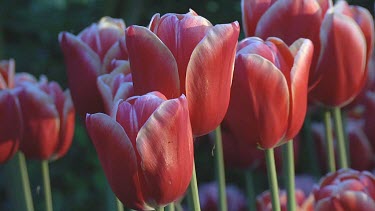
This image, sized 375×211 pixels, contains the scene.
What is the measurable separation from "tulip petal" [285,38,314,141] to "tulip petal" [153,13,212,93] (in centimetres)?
12

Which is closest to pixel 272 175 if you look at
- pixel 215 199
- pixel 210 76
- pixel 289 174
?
pixel 289 174

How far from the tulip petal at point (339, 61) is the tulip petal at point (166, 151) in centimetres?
28

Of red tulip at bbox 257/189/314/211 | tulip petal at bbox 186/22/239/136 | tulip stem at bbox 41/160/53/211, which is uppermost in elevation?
tulip petal at bbox 186/22/239/136

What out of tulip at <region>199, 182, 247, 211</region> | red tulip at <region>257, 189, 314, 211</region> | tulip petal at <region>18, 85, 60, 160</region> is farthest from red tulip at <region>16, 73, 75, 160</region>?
tulip at <region>199, 182, 247, 211</region>

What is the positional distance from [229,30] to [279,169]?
0.64 metres

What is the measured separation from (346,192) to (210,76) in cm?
22

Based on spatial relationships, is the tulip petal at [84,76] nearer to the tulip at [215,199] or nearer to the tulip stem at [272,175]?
the tulip stem at [272,175]

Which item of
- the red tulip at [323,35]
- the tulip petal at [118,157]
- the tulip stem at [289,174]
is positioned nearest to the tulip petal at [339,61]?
the red tulip at [323,35]

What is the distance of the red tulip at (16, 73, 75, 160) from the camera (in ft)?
3.50

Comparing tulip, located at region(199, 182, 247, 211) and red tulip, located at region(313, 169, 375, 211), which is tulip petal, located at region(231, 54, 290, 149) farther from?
tulip, located at region(199, 182, 247, 211)

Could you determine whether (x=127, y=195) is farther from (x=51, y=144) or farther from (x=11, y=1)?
(x=11, y=1)

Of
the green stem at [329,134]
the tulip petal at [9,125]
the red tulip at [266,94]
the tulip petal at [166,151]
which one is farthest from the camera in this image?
the green stem at [329,134]

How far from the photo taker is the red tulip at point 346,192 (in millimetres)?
940

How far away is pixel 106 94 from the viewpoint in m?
0.94
